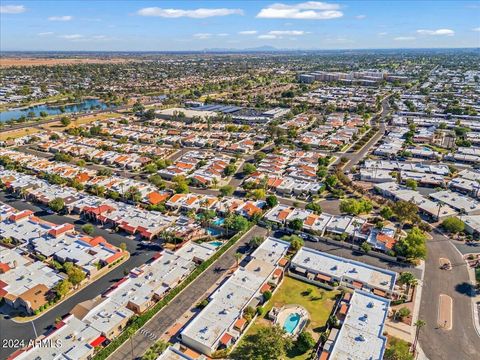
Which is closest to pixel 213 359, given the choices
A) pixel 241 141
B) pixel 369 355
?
pixel 369 355

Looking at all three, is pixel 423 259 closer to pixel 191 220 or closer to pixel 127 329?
pixel 191 220

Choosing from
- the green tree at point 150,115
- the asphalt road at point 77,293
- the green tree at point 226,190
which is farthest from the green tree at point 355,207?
the green tree at point 150,115

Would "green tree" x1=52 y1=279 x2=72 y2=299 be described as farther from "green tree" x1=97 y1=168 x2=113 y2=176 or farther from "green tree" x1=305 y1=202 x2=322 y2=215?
"green tree" x1=305 y1=202 x2=322 y2=215

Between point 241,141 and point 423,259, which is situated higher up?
point 241,141

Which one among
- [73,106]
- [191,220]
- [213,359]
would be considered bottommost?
[213,359]

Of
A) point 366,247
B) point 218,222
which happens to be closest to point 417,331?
point 366,247

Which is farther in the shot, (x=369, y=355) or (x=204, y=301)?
(x=204, y=301)

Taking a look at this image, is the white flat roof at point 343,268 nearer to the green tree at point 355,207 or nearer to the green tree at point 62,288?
the green tree at point 355,207
